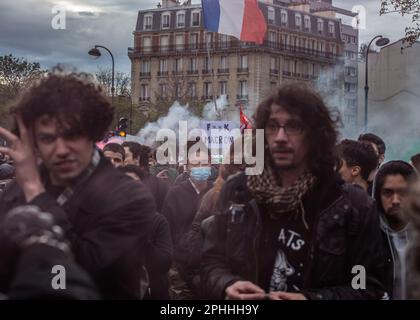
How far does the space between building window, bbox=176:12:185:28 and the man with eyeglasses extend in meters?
1.49

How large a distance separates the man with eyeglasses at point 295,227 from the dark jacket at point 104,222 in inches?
13.2

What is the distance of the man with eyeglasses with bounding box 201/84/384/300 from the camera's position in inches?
90.7

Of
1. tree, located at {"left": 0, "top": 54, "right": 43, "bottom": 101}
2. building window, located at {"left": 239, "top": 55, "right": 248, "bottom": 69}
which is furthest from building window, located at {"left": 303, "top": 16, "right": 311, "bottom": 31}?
tree, located at {"left": 0, "top": 54, "right": 43, "bottom": 101}

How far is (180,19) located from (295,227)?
199 centimetres

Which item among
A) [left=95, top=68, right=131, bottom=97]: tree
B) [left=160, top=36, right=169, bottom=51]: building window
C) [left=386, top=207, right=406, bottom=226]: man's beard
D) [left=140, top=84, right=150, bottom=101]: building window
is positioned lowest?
[left=386, top=207, right=406, bottom=226]: man's beard

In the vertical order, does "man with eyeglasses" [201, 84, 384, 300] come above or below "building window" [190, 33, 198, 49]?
below

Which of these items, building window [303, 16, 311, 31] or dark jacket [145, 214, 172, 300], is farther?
building window [303, 16, 311, 31]

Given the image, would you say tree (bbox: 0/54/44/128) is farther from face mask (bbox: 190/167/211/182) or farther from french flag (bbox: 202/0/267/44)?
face mask (bbox: 190/167/211/182)

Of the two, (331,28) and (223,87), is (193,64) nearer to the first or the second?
(223,87)

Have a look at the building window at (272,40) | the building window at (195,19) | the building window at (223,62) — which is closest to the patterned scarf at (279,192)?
the building window at (223,62)

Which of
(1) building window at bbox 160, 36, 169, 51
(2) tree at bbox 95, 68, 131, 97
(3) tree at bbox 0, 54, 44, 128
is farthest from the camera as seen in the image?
(1) building window at bbox 160, 36, 169, 51

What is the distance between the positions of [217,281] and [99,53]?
115cm

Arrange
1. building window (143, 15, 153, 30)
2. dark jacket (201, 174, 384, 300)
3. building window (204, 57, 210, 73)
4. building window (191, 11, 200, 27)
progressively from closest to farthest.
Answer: dark jacket (201, 174, 384, 300)
building window (143, 15, 153, 30)
building window (191, 11, 200, 27)
building window (204, 57, 210, 73)

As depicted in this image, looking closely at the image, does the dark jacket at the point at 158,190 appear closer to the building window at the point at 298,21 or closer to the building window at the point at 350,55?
the building window at the point at 298,21
